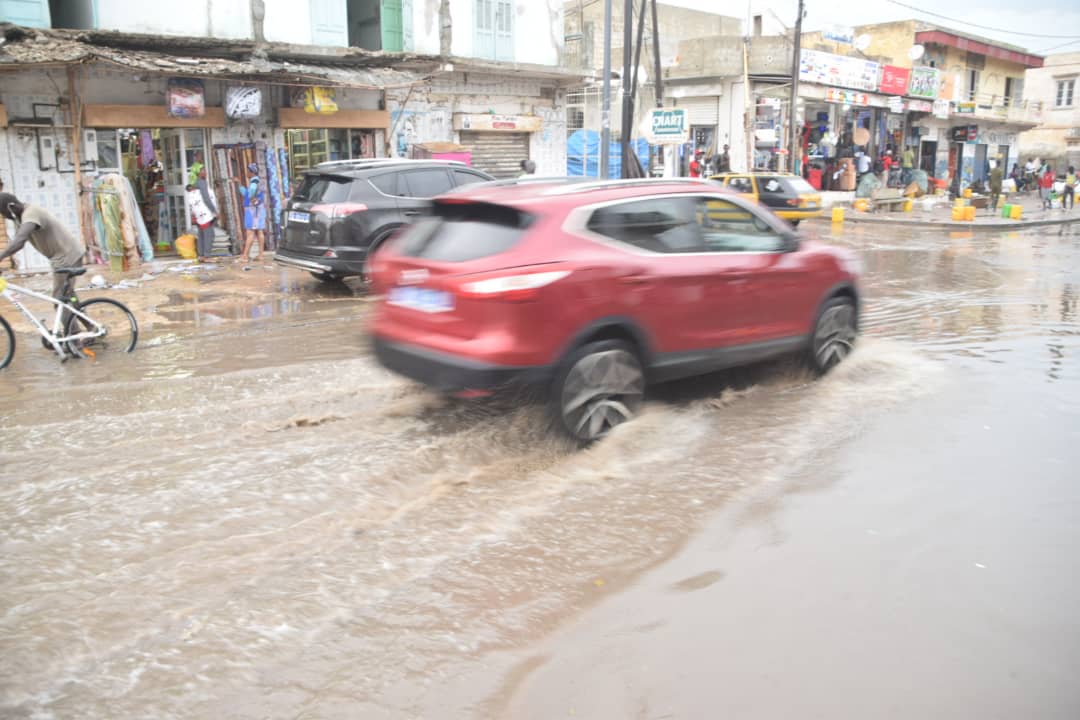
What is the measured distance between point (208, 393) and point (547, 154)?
1749 cm

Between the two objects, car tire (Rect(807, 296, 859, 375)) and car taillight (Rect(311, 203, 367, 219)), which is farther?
car taillight (Rect(311, 203, 367, 219))

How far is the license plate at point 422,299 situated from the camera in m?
5.52

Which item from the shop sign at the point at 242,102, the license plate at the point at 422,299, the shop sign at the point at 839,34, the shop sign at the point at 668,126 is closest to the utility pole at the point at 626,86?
the shop sign at the point at 668,126

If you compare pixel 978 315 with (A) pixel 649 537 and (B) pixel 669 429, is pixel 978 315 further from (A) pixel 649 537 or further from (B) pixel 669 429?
(A) pixel 649 537

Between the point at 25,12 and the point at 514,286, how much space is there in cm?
1316

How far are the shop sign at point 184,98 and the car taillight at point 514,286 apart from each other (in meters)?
12.8

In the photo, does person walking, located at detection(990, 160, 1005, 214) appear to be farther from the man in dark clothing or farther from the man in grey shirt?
the man in grey shirt

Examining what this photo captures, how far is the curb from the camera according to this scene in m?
25.1

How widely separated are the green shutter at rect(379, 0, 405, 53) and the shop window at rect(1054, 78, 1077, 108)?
51516mm

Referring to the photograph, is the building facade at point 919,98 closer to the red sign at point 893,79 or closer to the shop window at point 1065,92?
the red sign at point 893,79

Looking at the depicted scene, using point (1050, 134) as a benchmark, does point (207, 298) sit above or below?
below

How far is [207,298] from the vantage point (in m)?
12.6

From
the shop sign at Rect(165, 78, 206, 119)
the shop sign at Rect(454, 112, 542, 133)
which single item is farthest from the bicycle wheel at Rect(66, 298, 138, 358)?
the shop sign at Rect(454, 112, 542, 133)

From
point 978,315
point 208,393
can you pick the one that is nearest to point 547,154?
point 978,315
